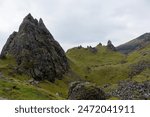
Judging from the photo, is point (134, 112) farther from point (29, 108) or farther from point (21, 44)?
point (21, 44)

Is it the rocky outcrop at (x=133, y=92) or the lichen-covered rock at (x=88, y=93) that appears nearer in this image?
the lichen-covered rock at (x=88, y=93)

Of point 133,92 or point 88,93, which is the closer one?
point 88,93

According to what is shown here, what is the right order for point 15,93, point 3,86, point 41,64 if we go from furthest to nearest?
point 41,64 → point 3,86 → point 15,93

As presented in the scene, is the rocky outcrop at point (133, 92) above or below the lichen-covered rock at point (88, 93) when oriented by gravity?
above

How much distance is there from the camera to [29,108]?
2184 cm

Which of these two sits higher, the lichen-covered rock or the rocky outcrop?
the rocky outcrop

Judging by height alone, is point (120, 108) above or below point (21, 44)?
below

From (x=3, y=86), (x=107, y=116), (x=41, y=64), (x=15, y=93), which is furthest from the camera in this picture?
(x=41, y=64)

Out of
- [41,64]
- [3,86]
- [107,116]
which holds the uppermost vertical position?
[41,64]

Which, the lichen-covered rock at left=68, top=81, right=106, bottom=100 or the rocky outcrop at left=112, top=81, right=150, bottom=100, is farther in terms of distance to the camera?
the rocky outcrop at left=112, top=81, right=150, bottom=100

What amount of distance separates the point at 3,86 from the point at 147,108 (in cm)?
5321

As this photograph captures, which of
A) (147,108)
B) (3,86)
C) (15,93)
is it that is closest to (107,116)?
(147,108)

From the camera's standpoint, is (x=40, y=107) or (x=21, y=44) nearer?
(x=40, y=107)

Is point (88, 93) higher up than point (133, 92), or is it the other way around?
point (133, 92)
